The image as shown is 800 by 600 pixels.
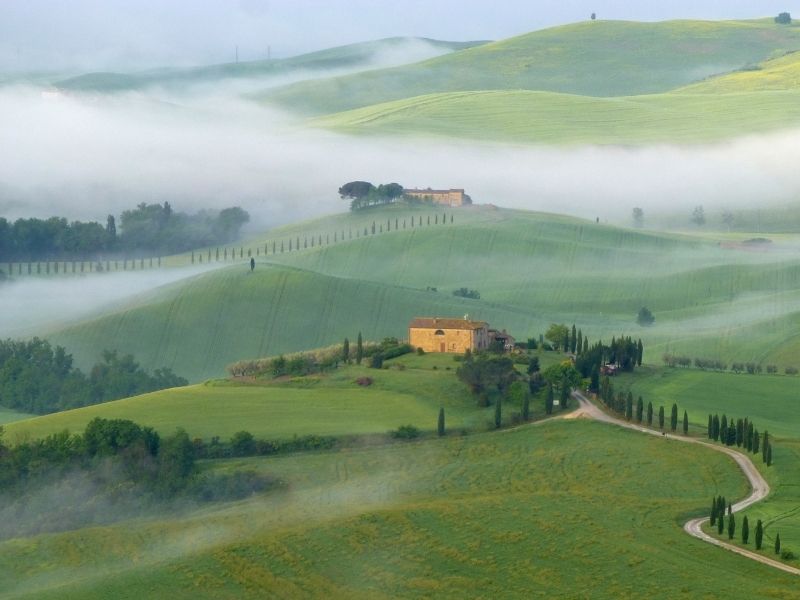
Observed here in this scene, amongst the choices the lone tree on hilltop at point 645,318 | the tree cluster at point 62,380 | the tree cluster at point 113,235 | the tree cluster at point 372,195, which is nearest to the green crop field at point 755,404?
the lone tree on hilltop at point 645,318

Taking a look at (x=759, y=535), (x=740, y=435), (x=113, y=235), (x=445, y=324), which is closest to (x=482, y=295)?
(x=445, y=324)

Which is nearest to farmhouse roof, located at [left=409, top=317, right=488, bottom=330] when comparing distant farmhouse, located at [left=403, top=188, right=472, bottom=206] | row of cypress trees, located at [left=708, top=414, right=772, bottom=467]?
row of cypress trees, located at [left=708, top=414, right=772, bottom=467]

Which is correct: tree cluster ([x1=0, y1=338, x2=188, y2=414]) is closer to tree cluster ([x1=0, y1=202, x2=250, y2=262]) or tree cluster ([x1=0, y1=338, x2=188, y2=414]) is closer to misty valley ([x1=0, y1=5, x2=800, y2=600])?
misty valley ([x1=0, y1=5, x2=800, y2=600])

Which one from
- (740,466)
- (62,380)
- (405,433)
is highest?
(405,433)

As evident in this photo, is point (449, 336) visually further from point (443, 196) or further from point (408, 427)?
point (443, 196)

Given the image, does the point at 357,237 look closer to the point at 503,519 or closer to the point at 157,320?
the point at 157,320

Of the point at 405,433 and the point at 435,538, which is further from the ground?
the point at 405,433

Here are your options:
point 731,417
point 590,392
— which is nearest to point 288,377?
point 590,392
